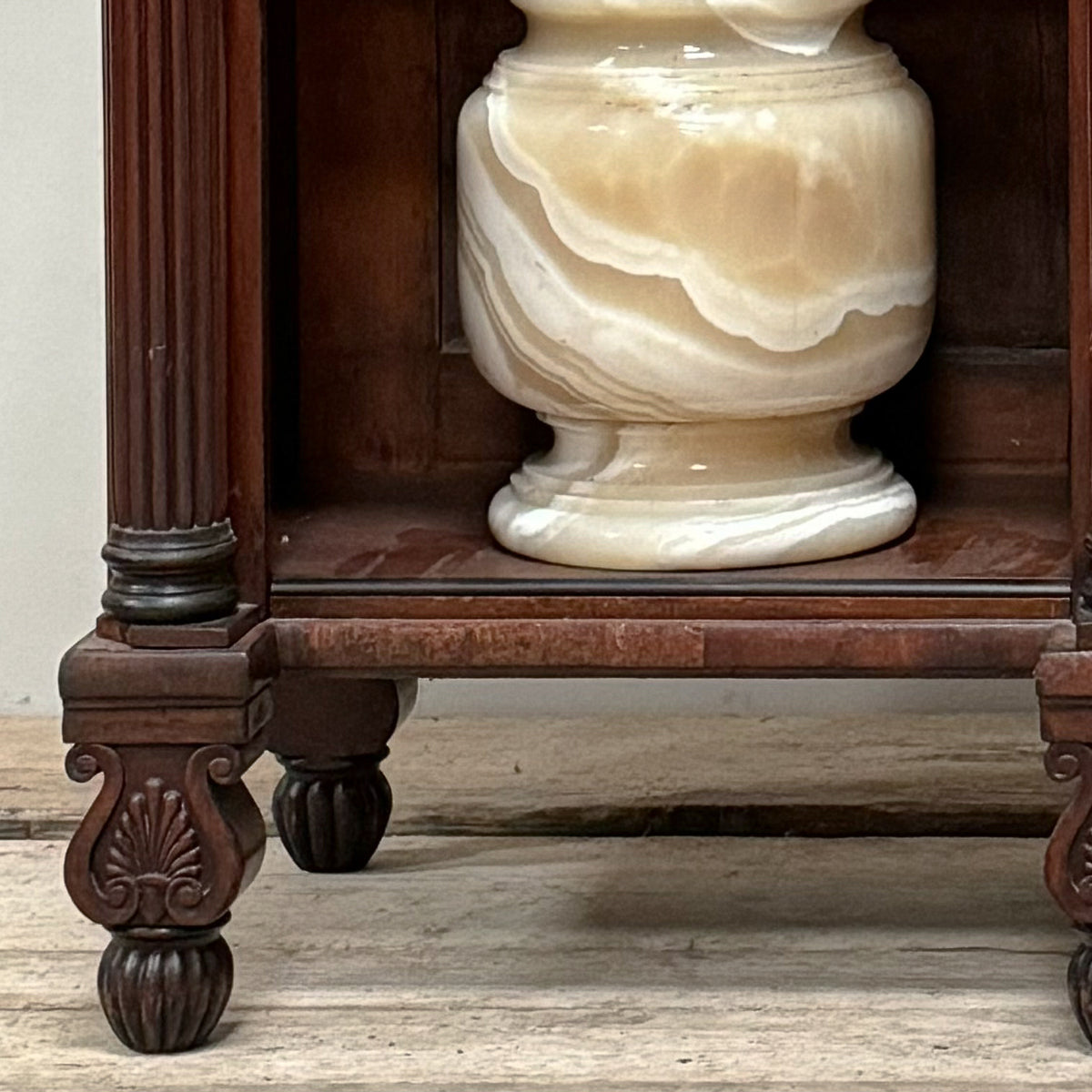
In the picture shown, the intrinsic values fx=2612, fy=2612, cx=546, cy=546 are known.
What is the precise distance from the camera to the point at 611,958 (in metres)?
1.35

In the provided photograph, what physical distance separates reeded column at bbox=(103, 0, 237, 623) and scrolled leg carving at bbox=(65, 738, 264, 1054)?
2.7 inches

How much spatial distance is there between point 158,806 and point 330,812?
11.2 inches

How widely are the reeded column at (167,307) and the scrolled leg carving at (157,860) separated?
70 mm

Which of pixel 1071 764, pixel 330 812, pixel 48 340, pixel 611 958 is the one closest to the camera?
pixel 1071 764

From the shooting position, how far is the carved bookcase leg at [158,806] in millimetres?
1201

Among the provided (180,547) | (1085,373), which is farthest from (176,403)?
(1085,373)

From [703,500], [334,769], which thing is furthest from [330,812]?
[703,500]

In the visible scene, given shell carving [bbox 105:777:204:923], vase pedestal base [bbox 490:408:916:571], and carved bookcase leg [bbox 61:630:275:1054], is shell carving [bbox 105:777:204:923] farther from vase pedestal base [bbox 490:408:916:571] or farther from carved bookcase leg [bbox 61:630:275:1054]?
vase pedestal base [bbox 490:408:916:571]

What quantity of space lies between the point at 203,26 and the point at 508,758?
2.14 feet

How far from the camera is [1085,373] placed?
120 cm

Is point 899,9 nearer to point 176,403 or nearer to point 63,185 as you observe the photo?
point 176,403

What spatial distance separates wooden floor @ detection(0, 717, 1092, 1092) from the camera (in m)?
1.21

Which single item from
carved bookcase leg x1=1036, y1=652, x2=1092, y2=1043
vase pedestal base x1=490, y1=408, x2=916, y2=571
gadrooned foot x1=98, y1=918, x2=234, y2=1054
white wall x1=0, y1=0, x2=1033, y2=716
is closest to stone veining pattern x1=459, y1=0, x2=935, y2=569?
vase pedestal base x1=490, y1=408, x2=916, y2=571

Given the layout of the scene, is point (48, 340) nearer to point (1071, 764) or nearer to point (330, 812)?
point (330, 812)
